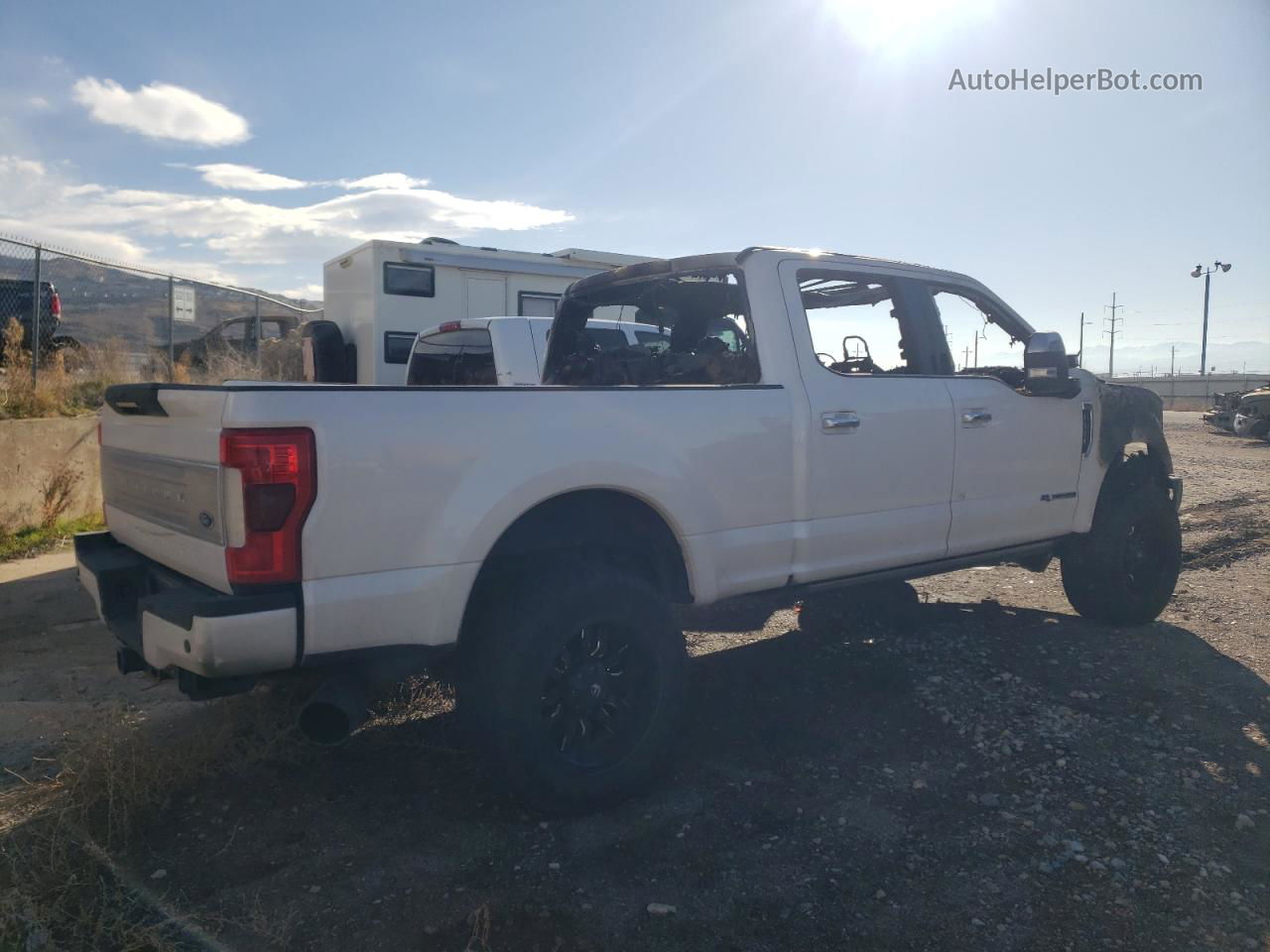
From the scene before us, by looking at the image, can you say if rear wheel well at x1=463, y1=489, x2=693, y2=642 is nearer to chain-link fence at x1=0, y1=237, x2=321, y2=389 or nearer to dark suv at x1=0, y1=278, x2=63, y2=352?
chain-link fence at x1=0, y1=237, x2=321, y2=389

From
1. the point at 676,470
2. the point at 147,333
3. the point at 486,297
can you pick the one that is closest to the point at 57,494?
the point at 486,297

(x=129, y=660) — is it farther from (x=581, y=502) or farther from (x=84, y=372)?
(x=84, y=372)

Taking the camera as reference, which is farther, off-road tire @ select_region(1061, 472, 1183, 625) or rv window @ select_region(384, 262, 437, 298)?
rv window @ select_region(384, 262, 437, 298)

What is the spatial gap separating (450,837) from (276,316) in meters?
15.9

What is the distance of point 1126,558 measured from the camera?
549 centimetres

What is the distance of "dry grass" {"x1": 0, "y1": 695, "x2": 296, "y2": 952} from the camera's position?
263cm

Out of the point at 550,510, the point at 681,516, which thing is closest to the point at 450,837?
the point at 550,510

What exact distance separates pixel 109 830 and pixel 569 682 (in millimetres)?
1657

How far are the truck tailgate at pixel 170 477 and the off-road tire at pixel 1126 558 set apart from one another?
15.4ft

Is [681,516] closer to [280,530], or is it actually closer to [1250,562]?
[280,530]

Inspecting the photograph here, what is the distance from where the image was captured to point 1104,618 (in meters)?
5.64

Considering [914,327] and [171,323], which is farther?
[171,323]

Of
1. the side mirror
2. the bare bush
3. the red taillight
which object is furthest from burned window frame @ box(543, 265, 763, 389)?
the bare bush

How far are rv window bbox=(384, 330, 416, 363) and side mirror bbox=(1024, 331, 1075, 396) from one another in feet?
22.8
